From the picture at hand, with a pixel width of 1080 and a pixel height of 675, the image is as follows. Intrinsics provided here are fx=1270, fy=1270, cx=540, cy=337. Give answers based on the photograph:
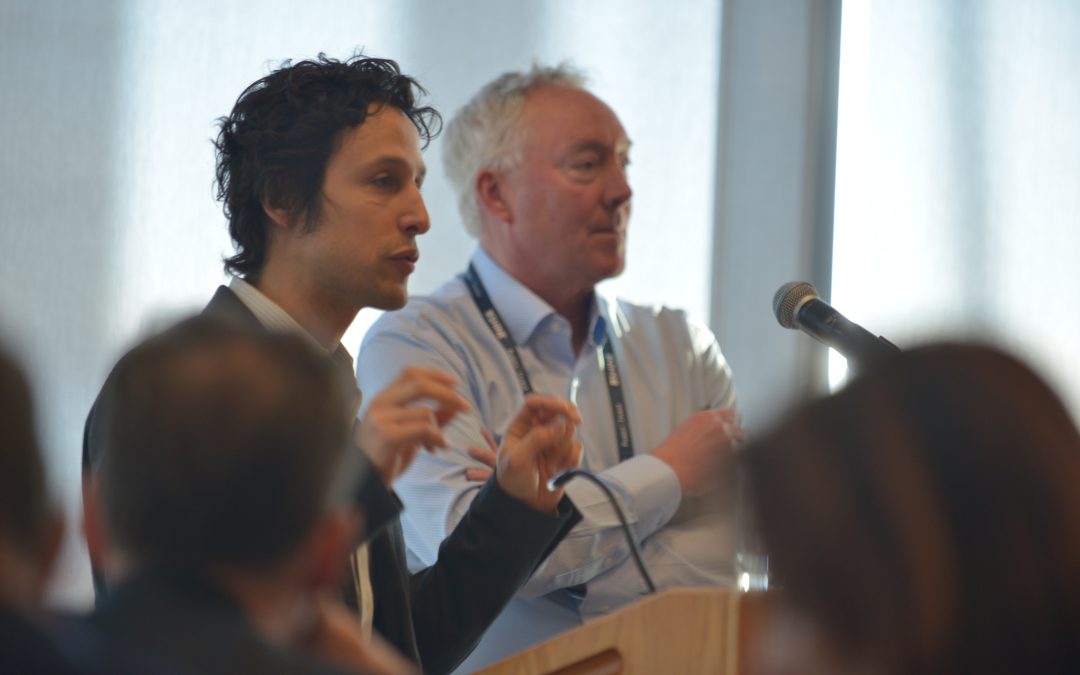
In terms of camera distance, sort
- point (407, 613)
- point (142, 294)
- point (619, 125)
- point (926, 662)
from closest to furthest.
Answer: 1. point (926, 662)
2. point (407, 613)
3. point (142, 294)
4. point (619, 125)

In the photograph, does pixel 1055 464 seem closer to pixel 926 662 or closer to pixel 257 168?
pixel 926 662

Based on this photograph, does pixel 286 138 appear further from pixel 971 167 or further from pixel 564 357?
pixel 971 167

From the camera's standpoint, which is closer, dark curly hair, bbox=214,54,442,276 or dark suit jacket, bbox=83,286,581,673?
dark suit jacket, bbox=83,286,581,673

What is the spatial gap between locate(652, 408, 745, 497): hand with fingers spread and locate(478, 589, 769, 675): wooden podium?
2.74 feet

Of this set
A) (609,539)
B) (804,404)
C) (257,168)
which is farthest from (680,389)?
(804,404)

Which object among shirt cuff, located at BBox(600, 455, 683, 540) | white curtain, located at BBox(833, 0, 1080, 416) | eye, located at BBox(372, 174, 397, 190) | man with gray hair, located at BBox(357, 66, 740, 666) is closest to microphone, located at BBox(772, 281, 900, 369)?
man with gray hair, located at BBox(357, 66, 740, 666)

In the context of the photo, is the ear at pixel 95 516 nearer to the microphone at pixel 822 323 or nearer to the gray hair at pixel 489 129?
the microphone at pixel 822 323

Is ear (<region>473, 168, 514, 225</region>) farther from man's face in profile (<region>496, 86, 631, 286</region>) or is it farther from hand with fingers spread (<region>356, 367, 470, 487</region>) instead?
hand with fingers spread (<region>356, 367, 470, 487</region>)

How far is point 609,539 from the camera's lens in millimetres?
2479

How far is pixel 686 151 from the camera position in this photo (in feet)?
13.2

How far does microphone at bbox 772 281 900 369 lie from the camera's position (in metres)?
1.81

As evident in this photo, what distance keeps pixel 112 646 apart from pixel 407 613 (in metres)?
1.02

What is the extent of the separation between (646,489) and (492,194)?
998 mm

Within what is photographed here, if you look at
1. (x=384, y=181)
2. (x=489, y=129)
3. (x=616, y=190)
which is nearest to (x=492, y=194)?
(x=489, y=129)
